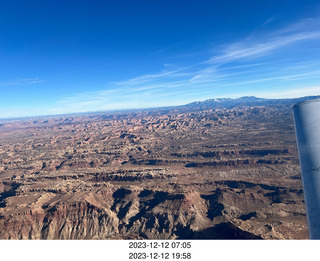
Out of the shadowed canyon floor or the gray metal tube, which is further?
the shadowed canyon floor

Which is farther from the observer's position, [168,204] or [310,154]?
[168,204]

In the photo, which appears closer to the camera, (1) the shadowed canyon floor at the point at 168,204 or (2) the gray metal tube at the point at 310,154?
(2) the gray metal tube at the point at 310,154

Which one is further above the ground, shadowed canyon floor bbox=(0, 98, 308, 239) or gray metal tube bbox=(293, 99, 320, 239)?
gray metal tube bbox=(293, 99, 320, 239)

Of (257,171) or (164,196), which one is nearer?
(164,196)

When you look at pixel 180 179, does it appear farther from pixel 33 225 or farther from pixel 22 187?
pixel 22 187

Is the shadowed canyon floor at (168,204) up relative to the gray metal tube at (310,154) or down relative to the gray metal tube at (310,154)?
down

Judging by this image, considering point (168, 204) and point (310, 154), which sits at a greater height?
point (310, 154)

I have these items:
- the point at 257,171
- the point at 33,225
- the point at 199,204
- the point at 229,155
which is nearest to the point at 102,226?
the point at 33,225

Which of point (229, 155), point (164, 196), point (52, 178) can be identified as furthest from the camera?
point (229, 155)
